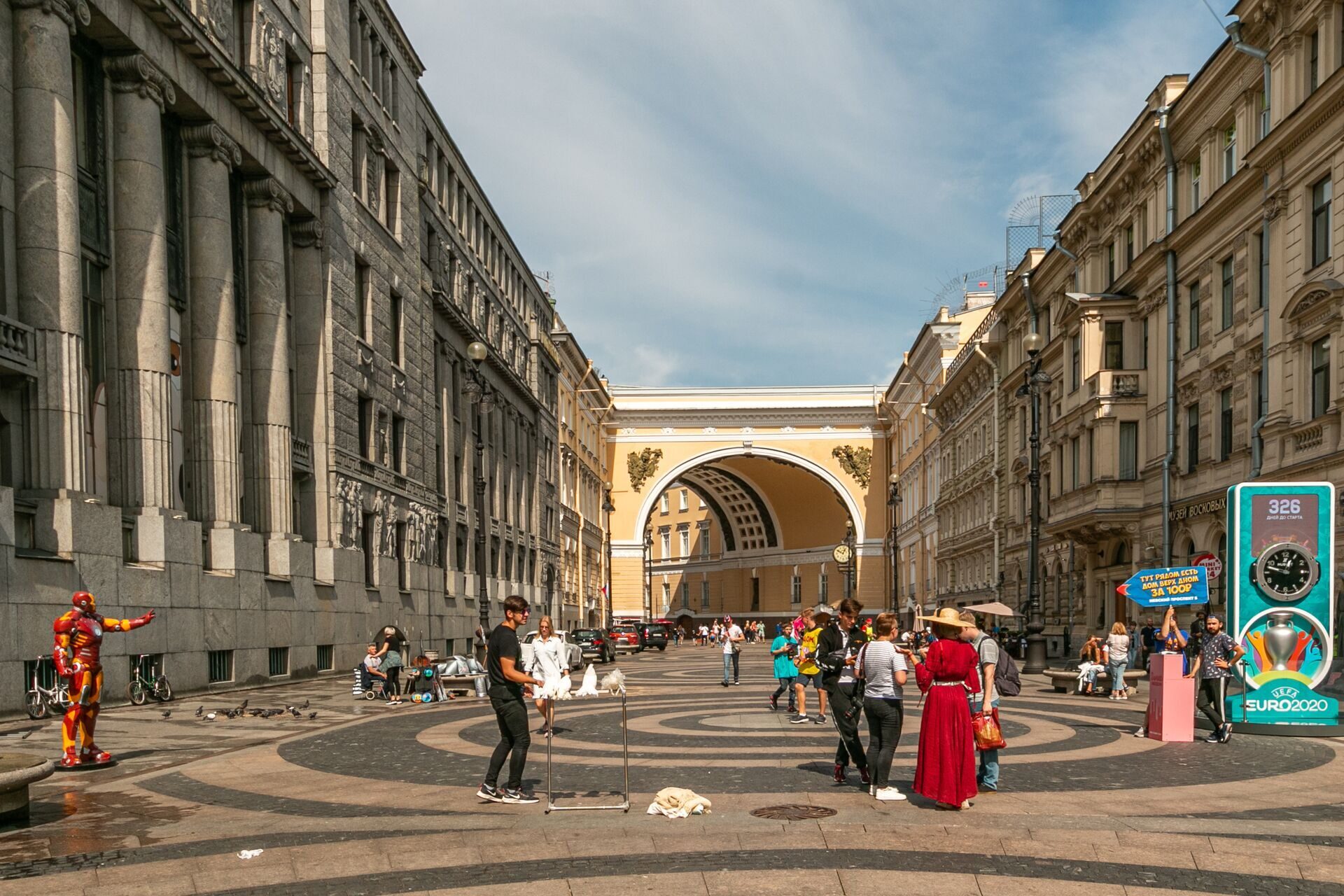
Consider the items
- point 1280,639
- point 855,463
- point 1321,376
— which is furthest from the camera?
point 855,463

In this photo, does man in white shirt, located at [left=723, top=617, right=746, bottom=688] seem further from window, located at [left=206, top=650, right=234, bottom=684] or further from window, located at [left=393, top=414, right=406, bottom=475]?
window, located at [left=393, top=414, right=406, bottom=475]

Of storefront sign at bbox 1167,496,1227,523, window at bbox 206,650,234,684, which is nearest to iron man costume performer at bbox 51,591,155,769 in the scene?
window at bbox 206,650,234,684

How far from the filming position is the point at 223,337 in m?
27.0

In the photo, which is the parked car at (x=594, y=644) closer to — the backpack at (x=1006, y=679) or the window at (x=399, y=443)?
the window at (x=399, y=443)

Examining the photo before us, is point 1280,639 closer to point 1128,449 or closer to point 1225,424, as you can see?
point 1225,424

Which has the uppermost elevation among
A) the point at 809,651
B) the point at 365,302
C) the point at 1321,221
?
the point at 365,302

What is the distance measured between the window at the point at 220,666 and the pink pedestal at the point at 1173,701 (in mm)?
17554

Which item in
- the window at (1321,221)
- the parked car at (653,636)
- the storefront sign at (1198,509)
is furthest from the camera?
the parked car at (653,636)

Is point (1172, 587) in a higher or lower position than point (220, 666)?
higher

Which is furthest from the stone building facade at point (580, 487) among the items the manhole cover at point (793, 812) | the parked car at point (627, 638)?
the manhole cover at point (793, 812)

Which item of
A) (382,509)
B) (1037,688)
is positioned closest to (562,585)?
(382,509)

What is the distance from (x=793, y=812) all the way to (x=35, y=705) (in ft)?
42.8

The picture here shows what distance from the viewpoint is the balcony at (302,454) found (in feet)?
104

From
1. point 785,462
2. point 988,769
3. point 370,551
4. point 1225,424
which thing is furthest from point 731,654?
point 785,462
